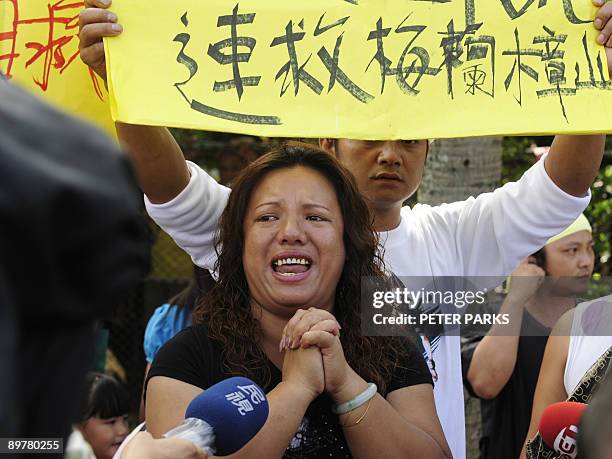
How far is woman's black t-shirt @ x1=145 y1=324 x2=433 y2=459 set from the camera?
294 cm

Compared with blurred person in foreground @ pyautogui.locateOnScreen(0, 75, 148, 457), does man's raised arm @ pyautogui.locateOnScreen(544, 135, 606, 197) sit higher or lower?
higher

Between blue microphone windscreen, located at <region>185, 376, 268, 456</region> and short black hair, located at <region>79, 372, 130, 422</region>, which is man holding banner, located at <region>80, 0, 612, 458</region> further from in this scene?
short black hair, located at <region>79, 372, 130, 422</region>

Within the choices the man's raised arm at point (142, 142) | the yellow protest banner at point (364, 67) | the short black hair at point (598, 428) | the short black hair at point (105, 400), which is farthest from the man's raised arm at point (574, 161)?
the short black hair at point (105, 400)

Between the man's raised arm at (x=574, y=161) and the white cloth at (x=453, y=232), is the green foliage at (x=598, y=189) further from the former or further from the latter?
the man's raised arm at (x=574, y=161)

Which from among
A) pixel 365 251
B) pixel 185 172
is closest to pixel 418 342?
pixel 365 251

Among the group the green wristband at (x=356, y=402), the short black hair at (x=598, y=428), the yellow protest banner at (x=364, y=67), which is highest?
the yellow protest banner at (x=364, y=67)

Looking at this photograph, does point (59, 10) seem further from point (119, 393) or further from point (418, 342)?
point (119, 393)

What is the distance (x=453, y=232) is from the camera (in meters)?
3.72

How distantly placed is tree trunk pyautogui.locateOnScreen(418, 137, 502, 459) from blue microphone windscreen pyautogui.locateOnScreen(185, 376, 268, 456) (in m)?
3.74

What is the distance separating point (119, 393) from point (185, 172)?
1.80 m

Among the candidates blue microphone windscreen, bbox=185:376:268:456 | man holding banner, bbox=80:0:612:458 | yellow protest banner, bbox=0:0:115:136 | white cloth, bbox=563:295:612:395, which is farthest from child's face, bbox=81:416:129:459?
blue microphone windscreen, bbox=185:376:268:456

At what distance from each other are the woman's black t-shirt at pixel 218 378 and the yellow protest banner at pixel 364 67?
60 centimetres

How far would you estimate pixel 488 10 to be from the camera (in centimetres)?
326

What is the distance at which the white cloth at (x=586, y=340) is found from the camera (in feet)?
12.3
